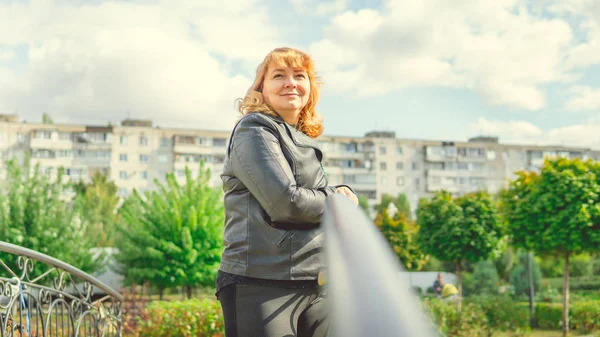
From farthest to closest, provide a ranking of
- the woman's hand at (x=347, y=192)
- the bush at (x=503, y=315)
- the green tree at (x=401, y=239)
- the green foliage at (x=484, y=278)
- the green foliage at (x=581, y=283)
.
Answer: the green tree at (x=401, y=239) → the green foliage at (x=581, y=283) → the green foliage at (x=484, y=278) → the bush at (x=503, y=315) → the woman's hand at (x=347, y=192)

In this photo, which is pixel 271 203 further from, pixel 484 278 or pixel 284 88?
pixel 484 278

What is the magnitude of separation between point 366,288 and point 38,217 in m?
19.3

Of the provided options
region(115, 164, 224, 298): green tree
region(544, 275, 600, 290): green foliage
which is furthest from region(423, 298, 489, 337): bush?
region(544, 275, 600, 290): green foliage

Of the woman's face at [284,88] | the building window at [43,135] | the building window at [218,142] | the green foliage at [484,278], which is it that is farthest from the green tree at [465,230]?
the building window at [43,135]

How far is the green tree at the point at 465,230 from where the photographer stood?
18656mm

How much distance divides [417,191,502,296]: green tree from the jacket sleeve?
17.2m

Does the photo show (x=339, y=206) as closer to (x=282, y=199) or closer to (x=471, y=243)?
(x=282, y=199)

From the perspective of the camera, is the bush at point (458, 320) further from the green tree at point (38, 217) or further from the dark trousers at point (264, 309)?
the green tree at point (38, 217)

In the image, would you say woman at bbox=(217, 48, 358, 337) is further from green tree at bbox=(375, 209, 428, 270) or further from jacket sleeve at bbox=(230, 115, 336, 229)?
green tree at bbox=(375, 209, 428, 270)

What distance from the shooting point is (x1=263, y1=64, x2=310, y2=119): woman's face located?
7.64 feet

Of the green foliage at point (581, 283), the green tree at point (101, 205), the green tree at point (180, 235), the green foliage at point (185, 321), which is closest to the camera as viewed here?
the green foliage at point (185, 321)

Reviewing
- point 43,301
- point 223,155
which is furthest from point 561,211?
point 223,155

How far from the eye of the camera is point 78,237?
1986cm

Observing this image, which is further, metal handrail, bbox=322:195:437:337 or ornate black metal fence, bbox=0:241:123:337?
ornate black metal fence, bbox=0:241:123:337
